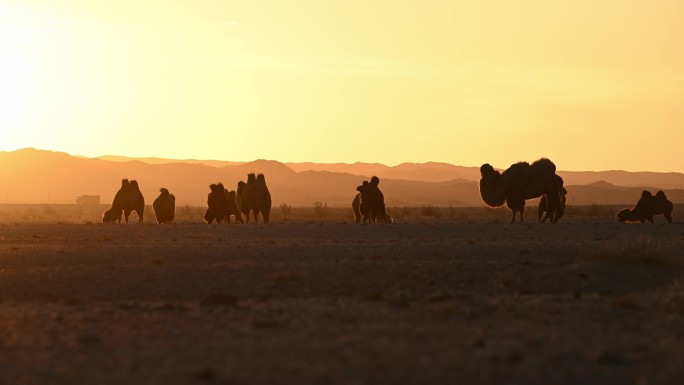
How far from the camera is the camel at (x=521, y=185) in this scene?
143 ft

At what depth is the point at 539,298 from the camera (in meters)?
17.0

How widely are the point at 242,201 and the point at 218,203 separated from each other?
1.97 meters

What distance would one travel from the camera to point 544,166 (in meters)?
44.2

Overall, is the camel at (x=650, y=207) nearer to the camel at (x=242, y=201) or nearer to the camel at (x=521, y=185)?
the camel at (x=521, y=185)

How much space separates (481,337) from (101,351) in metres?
3.96

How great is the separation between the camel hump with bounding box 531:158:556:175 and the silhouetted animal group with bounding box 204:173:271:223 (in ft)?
32.5

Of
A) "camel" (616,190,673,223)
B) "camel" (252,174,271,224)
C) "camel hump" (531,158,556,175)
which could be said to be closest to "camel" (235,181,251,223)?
"camel" (252,174,271,224)

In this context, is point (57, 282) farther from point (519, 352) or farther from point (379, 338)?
point (519, 352)

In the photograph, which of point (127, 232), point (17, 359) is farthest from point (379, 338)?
point (127, 232)

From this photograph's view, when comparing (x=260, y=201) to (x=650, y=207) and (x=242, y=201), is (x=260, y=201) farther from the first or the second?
(x=650, y=207)

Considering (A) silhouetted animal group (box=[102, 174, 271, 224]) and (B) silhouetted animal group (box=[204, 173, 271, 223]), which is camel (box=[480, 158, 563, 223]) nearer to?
(B) silhouetted animal group (box=[204, 173, 271, 223])

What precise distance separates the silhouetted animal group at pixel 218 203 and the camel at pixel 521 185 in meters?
8.23

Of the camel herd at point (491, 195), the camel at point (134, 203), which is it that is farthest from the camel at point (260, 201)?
the camel at point (134, 203)

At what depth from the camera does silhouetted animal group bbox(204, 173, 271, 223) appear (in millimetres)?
43656
